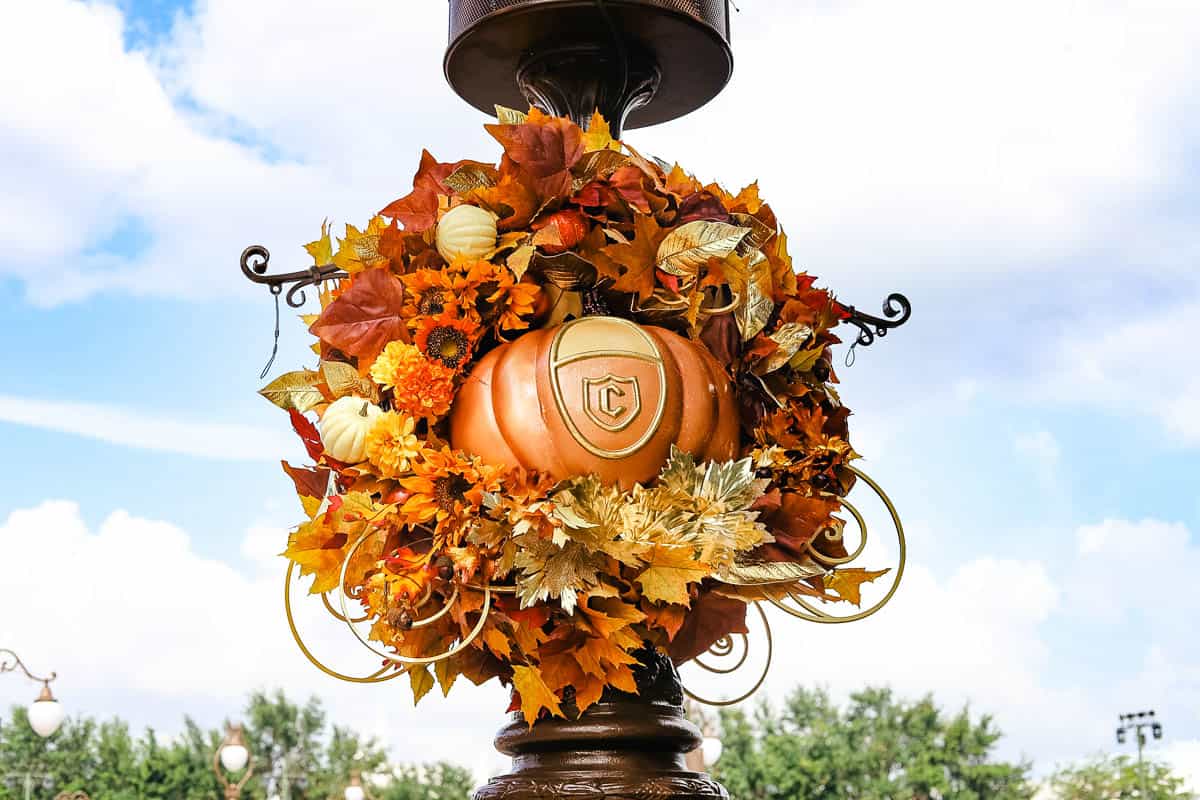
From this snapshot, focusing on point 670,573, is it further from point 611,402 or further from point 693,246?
point 693,246

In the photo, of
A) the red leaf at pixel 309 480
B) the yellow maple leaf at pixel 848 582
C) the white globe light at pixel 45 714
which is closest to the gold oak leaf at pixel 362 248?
the red leaf at pixel 309 480

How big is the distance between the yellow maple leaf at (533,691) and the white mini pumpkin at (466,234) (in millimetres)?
533

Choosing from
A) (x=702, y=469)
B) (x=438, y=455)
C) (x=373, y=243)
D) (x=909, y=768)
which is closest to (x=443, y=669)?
(x=438, y=455)

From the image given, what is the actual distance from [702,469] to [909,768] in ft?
39.2

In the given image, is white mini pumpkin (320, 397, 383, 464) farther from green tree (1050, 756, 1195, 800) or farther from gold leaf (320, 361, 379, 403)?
green tree (1050, 756, 1195, 800)

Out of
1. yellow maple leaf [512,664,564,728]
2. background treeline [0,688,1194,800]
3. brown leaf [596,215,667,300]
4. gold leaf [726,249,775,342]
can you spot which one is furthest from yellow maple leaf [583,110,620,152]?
background treeline [0,688,1194,800]

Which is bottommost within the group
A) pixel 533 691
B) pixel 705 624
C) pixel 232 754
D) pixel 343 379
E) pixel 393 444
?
pixel 533 691

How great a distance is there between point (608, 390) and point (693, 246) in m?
0.24

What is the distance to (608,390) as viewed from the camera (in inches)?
64.6

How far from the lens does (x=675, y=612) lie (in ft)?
5.34

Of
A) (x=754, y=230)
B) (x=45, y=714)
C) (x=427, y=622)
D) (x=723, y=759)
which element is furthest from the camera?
(x=723, y=759)

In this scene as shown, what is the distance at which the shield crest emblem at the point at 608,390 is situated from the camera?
1.63 meters

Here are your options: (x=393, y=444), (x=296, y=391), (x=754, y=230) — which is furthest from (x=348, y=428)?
(x=754, y=230)

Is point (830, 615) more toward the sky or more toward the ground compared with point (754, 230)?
more toward the ground
